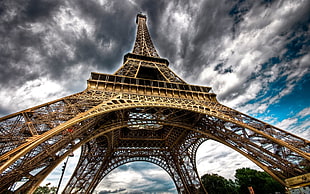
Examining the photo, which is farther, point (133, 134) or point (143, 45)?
point (143, 45)

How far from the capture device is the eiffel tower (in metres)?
6.89

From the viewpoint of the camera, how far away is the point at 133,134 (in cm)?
2027

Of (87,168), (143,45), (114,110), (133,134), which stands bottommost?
(87,168)

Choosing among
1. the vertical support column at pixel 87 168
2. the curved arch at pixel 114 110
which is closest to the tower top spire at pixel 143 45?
the curved arch at pixel 114 110

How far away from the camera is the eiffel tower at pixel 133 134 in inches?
271

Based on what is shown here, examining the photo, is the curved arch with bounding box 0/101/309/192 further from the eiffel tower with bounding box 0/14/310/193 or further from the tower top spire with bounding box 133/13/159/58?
the tower top spire with bounding box 133/13/159/58

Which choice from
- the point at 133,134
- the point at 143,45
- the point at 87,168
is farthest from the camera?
the point at 143,45

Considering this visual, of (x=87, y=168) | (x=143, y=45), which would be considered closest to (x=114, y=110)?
(x=87, y=168)

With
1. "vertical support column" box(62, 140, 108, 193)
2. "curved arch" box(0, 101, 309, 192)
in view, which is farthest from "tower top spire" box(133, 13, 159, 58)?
"vertical support column" box(62, 140, 108, 193)

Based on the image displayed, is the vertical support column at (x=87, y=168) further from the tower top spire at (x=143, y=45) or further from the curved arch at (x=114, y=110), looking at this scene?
the tower top spire at (x=143, y=45)

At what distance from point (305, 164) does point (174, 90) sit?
30.6 feet

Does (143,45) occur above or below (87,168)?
above

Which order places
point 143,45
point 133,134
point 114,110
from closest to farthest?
point 114,110 < point 133,134 < point 143,45

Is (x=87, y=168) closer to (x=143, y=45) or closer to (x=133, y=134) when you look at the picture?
(x=133, y=134)
